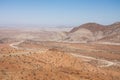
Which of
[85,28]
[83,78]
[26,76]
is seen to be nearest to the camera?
[26,76]

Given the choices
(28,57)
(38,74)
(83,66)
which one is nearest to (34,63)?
(28,57)

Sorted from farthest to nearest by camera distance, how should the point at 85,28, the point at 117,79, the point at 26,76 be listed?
the point at 85,28 < the point at 117,79 < the point at 26,76

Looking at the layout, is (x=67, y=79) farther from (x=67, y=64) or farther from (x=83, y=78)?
(x=67, y=64)

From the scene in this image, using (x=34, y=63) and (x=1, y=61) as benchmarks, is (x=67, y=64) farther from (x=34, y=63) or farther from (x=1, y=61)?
(x=1, y=61)

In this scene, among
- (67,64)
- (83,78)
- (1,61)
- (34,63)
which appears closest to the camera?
(83,78)

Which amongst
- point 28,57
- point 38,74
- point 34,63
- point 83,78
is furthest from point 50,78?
point 28,57

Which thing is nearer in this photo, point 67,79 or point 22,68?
point 67,79

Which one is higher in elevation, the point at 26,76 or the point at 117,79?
the point at 26,76

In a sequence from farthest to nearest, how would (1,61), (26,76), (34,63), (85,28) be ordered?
1. (85,28)
2. (34,63)
3. (1,61)
4. (26,76)

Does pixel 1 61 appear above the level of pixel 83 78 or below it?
above
